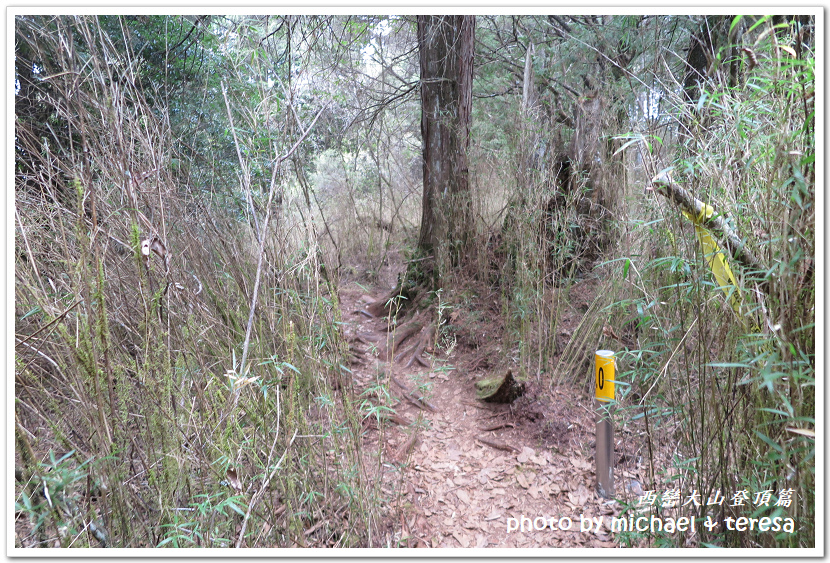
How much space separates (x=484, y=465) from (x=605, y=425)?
2.16 feet

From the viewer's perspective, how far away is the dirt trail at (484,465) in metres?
1.71

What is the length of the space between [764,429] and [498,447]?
1.44 meters

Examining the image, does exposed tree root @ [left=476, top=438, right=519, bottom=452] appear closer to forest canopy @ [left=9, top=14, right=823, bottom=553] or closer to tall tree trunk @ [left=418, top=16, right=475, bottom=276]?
forest canopy @ [left=9, top=14, right=823, bottom=553]

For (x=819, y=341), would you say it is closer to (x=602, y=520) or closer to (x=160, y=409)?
(x=602, y=520)

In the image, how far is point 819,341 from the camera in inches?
35.8

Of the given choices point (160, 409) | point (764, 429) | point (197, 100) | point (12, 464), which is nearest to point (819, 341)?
point (764, 429)

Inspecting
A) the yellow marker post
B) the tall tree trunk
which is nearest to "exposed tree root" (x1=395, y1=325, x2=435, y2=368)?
the tall tree trunk

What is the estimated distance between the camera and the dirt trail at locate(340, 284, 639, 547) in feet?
5.62

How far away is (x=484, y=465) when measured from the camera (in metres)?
2.21

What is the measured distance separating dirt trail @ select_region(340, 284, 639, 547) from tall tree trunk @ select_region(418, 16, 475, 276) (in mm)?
1184

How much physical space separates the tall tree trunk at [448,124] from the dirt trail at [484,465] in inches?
46.6

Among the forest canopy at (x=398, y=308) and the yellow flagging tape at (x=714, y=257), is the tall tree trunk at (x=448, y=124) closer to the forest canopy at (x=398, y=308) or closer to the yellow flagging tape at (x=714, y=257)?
the forest canopy at (x=398, y=308)

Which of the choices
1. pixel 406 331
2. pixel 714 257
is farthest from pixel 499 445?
pixel 714 257

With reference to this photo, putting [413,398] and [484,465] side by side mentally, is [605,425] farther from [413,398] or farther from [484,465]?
[413,398]
